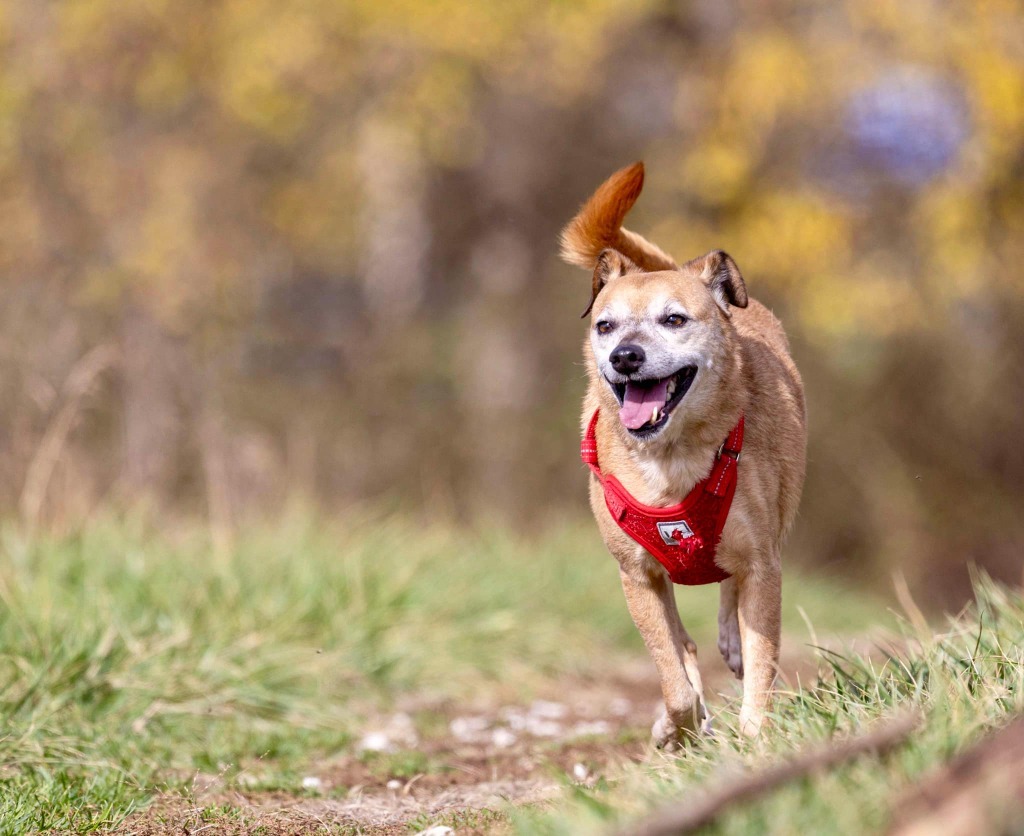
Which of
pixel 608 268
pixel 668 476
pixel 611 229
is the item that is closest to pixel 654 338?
pixel 668 476

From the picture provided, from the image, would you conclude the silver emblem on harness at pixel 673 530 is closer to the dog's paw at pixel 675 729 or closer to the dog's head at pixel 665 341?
the dog's head at pixel 665 341

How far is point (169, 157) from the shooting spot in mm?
12336

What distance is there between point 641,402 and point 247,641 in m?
2.46

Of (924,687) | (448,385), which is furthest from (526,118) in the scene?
(924,687)

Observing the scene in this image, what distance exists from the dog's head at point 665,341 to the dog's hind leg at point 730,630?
2.40 feet

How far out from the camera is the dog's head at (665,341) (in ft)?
12.6

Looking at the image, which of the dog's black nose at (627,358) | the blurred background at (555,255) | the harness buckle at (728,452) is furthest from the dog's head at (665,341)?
the blurred background at (555,255)

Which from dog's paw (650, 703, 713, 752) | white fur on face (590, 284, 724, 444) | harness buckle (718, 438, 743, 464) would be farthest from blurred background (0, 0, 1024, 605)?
harness buckle (718, 438, 743, 464)

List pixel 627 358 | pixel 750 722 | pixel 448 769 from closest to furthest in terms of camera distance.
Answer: pixel 750 722 < pixel 627 358 < pixel 448 769

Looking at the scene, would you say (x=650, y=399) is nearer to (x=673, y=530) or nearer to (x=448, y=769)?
(x=673, y=530)

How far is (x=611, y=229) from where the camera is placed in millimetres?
4535

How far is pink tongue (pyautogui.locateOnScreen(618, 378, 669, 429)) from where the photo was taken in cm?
384

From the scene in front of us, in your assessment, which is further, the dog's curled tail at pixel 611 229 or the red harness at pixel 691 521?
the dog's curled tail at pixel 611 229

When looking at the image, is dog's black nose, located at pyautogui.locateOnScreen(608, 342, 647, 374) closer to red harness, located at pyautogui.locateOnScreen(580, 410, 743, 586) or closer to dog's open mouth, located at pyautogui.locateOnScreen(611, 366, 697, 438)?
dog's open mouth, located at pyautogui.locateOnScreen(611, 366, 697, 438)
